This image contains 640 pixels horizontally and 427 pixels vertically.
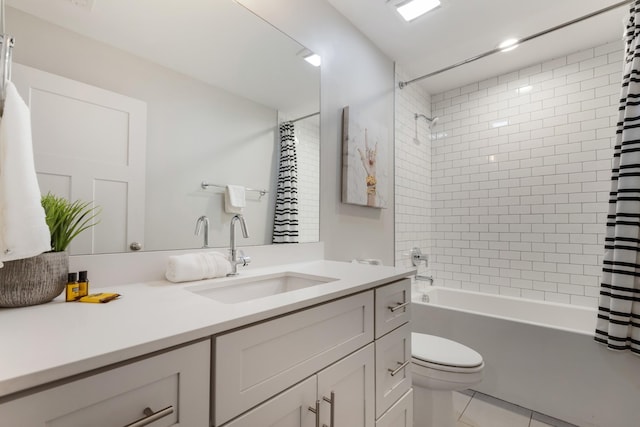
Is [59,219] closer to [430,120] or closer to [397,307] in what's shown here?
[397,307]

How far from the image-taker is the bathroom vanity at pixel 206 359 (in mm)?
445

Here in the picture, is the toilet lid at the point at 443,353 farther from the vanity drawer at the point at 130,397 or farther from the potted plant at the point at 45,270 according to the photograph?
the potted plant at the point at 45,270

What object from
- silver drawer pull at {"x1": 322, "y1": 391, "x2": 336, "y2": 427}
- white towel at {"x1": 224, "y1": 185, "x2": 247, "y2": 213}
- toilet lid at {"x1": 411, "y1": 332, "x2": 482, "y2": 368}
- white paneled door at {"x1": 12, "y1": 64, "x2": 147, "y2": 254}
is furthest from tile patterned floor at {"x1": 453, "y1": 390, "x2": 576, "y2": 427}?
white paneled door at {"x1": 12, "y1": 64, "x2": 147, "y2": 254}

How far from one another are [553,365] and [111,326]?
2344 millimetres

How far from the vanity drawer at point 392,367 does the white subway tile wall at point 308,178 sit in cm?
71

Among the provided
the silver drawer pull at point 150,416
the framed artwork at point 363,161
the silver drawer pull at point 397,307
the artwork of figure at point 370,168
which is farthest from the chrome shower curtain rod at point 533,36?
the silver drawer pull at point 150,416

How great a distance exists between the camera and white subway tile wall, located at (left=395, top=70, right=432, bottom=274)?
8.68ft

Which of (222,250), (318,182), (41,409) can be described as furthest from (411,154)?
(41,409)

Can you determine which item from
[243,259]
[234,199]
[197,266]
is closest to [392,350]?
[243,259]

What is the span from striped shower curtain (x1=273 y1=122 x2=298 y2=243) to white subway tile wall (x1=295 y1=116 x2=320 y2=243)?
0.12ft

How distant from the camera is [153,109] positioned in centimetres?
110

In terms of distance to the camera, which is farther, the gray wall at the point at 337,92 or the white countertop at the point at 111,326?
the gray wall at the point at 337,92

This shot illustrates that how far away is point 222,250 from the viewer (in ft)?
4.15

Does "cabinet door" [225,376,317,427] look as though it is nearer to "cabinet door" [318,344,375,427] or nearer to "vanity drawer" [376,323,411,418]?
"cabinet door" [318,344,375,427]
